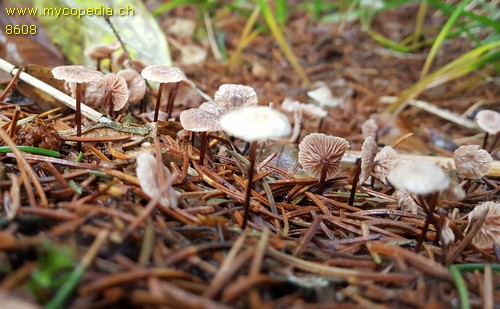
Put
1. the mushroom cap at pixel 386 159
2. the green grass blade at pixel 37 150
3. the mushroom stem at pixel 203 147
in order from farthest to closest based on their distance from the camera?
the mushroom cap at pixel 386 159, the mushroom stem at pixel 203 147, the green grass blade at pixel 37 150

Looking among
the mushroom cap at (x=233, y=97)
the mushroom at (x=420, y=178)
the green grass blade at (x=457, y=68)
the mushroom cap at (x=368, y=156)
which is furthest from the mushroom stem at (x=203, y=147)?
the green grass blade at (x=457, y=68)

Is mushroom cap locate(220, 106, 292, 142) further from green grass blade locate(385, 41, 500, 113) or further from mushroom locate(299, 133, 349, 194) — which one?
green grass blade locate(385, 41, 500, 113)

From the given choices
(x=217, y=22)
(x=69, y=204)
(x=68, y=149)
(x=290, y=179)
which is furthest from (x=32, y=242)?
(x=217, y=22)

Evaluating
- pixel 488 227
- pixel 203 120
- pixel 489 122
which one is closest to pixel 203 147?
pixel 203 120

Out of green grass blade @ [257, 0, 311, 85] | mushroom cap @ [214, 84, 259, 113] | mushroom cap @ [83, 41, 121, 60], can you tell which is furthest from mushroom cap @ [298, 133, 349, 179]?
green grass blade @ [257, 0, 311, 85]

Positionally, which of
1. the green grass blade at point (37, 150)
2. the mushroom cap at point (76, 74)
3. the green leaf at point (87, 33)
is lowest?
the green grass blade at point (37, 150)

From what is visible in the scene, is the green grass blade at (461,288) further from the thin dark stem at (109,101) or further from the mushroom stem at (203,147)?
the thin dark stem at (109,101)
